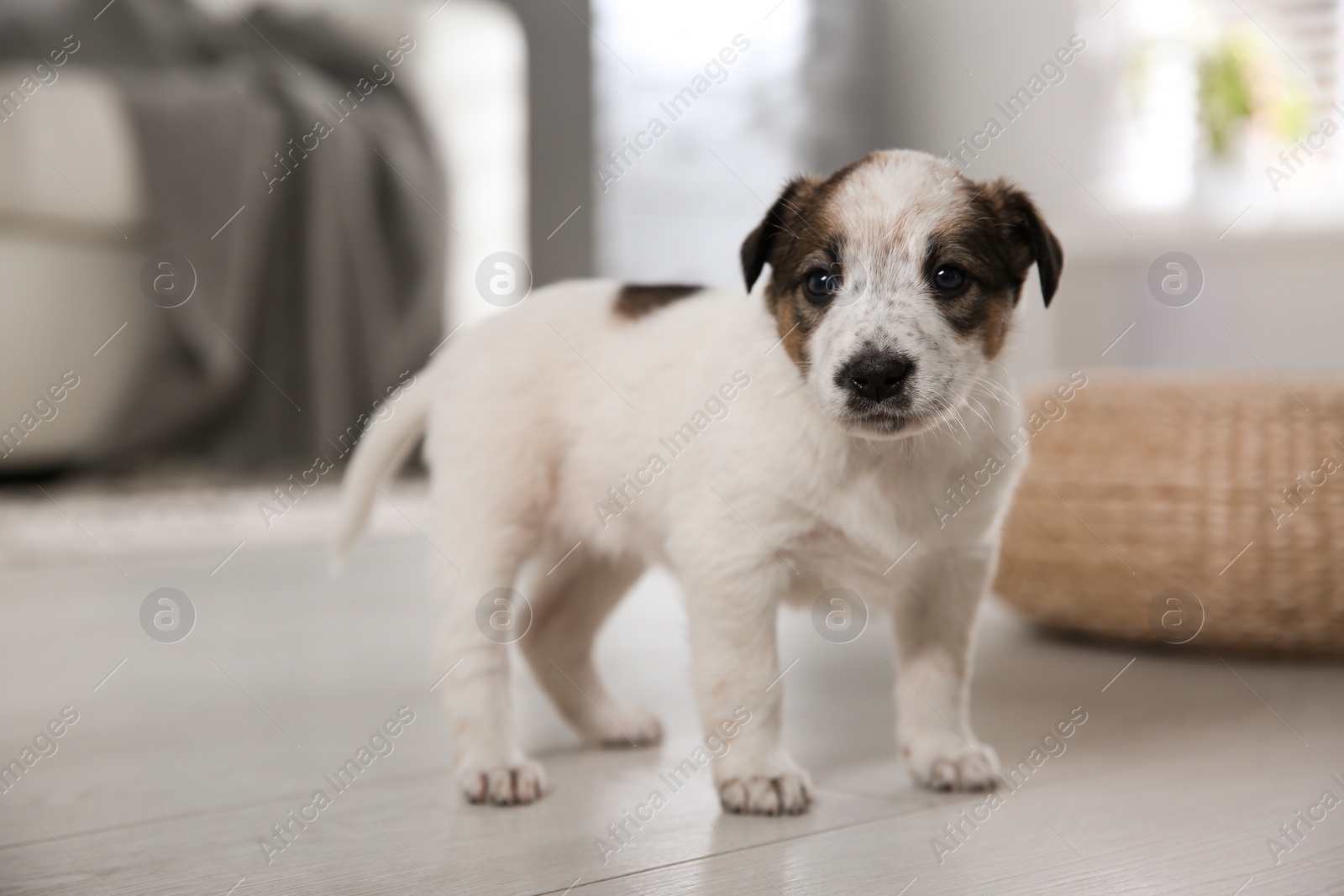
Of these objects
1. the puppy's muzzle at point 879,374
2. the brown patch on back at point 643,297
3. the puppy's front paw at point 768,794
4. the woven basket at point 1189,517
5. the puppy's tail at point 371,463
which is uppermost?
the puppy's muzzle at point 879,374

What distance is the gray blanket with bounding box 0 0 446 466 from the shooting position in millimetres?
5168

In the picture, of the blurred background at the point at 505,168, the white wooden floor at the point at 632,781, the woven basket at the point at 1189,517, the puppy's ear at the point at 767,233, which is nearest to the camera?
the white wooden floor at the point at 632,781

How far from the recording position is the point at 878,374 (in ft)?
5.27

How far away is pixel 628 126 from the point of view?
260 inches

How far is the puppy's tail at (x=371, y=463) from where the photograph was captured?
210 centimetres

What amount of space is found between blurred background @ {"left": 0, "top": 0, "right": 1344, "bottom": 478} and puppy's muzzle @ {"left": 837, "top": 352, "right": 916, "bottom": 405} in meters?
3.70

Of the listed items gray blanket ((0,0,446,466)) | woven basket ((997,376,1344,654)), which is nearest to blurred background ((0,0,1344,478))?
gray blanket ((0,0,446,466))

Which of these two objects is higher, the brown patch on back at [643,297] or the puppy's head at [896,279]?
the puppy's head at [896,279]

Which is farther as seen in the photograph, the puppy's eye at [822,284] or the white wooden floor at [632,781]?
the puppy's eye at [822,284]

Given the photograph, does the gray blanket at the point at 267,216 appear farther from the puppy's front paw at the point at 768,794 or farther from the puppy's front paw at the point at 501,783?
the puppy's front paw at the point at 768,794

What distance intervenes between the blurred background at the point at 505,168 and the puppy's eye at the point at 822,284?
11.9 ft

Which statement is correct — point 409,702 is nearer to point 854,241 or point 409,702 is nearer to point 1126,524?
point 854,241

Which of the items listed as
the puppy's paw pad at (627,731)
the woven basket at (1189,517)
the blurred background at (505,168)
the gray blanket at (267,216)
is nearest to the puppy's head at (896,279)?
the puppy's paw pad at (627,731)

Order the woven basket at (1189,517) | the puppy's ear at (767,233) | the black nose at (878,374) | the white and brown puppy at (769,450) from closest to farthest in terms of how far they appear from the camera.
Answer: the black nose at (878,374), the white and brown puppy at (769,450), the puppy's ear at (767,233), the woven basket at (1189,517)
